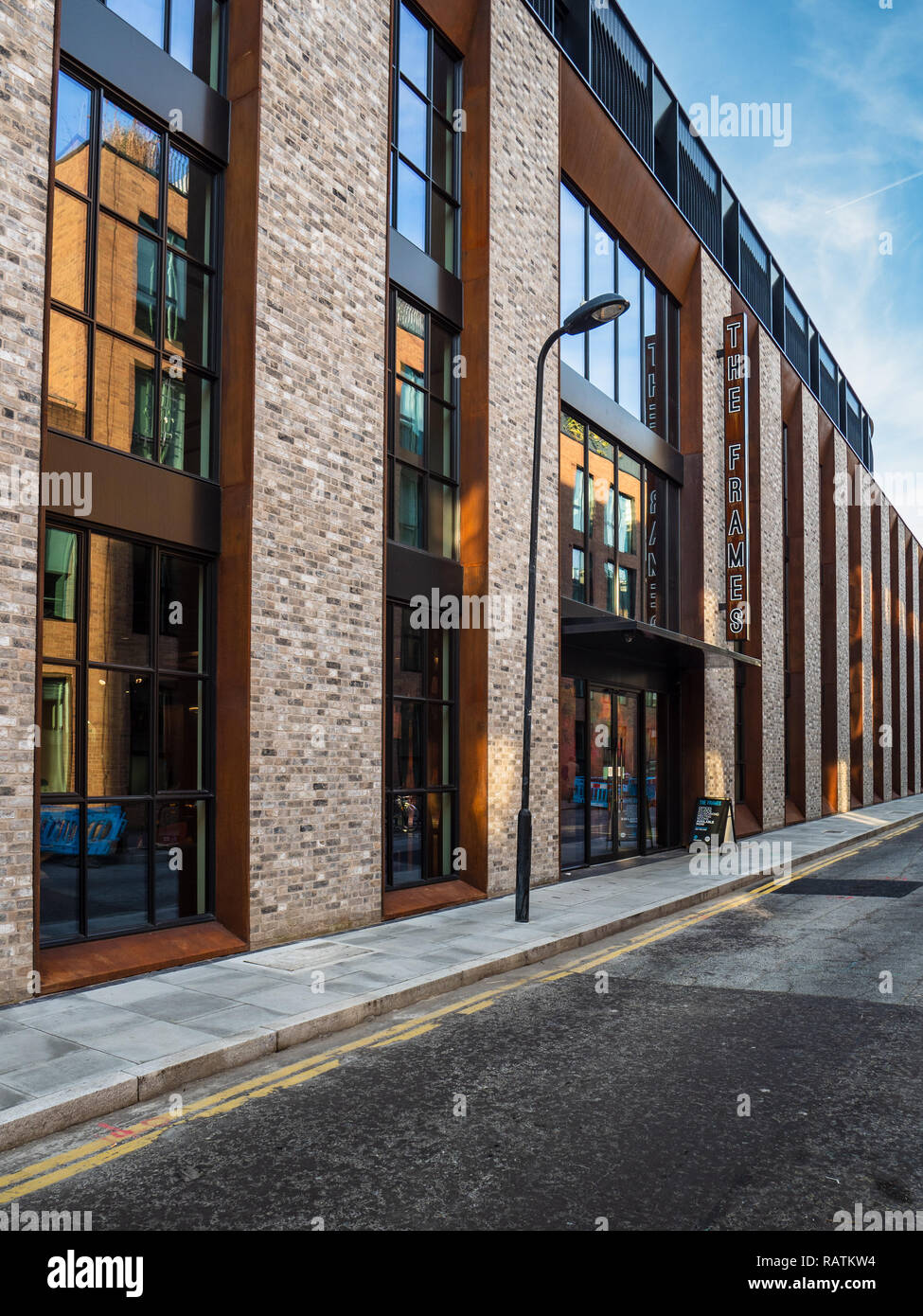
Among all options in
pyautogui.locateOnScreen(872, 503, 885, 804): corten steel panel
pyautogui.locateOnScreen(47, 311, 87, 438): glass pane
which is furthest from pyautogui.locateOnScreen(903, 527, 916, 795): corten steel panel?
pyautogui.locateOnScreen(47, 311, 87, 438): glass pane

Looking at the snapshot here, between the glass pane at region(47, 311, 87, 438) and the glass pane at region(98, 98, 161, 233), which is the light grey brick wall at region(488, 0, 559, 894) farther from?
the glass pane at region(47, 311, 87, 438)

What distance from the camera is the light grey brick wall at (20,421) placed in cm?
670

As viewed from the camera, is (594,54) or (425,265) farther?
(594,54)

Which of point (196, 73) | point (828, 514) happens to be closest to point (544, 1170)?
point (196, 73)

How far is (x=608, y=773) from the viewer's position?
15.9 m

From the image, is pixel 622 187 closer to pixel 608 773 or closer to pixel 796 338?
pixel 608 773

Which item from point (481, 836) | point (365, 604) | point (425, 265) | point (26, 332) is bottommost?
point (481, 836)

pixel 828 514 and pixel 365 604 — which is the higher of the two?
pixel 828 514

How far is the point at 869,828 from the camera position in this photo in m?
24.0

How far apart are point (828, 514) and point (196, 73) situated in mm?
26866

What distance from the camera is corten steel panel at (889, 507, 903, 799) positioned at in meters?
41.0

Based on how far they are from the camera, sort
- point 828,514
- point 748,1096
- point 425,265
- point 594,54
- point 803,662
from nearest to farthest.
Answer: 1. point 748,1096
2. point 425,265
3. point 594,54
4. point 803,662
5. point 828,514

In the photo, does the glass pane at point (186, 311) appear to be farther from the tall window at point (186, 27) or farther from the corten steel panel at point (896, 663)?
the corten steel panel at point (896, 663)

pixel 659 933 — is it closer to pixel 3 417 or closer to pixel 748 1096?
pixel 748 1096
